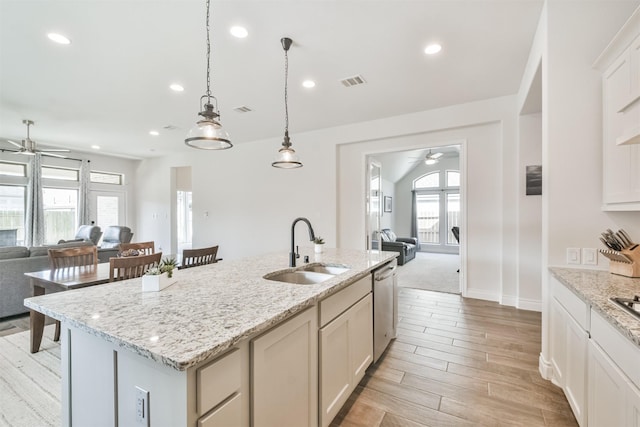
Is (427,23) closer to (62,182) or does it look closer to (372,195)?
(372,195)

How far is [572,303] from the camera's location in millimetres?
1713

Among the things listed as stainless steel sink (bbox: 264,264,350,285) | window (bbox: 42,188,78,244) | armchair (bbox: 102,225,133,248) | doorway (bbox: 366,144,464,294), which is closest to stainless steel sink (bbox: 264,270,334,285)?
stainless steel sink (bbox: 264,264,350,285)

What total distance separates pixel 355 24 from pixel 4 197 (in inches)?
327

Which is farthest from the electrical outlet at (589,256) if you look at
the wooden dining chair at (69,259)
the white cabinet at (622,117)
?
the wooden dining chair at (69,259)

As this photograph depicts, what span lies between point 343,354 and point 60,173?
29.2 feet

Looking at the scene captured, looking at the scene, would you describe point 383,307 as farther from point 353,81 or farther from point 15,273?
point 15,273

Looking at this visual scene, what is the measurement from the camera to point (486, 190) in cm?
416

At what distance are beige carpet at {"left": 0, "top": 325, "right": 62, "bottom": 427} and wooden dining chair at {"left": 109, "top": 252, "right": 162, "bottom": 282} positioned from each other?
882 millimetres

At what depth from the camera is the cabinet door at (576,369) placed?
1.55 meters

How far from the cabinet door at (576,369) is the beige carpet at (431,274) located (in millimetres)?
Result: 2828

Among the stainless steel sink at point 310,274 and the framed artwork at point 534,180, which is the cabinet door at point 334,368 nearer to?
the stainless steel sink at point 310,274

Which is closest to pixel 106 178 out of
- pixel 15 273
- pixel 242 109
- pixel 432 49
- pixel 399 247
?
pixel 15 273

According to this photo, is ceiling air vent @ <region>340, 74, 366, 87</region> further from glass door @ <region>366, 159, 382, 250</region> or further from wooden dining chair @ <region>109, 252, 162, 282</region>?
wooden dining chair @ <region>109, 252, 162, 282</region>

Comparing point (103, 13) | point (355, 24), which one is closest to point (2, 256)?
point (103, 13)
